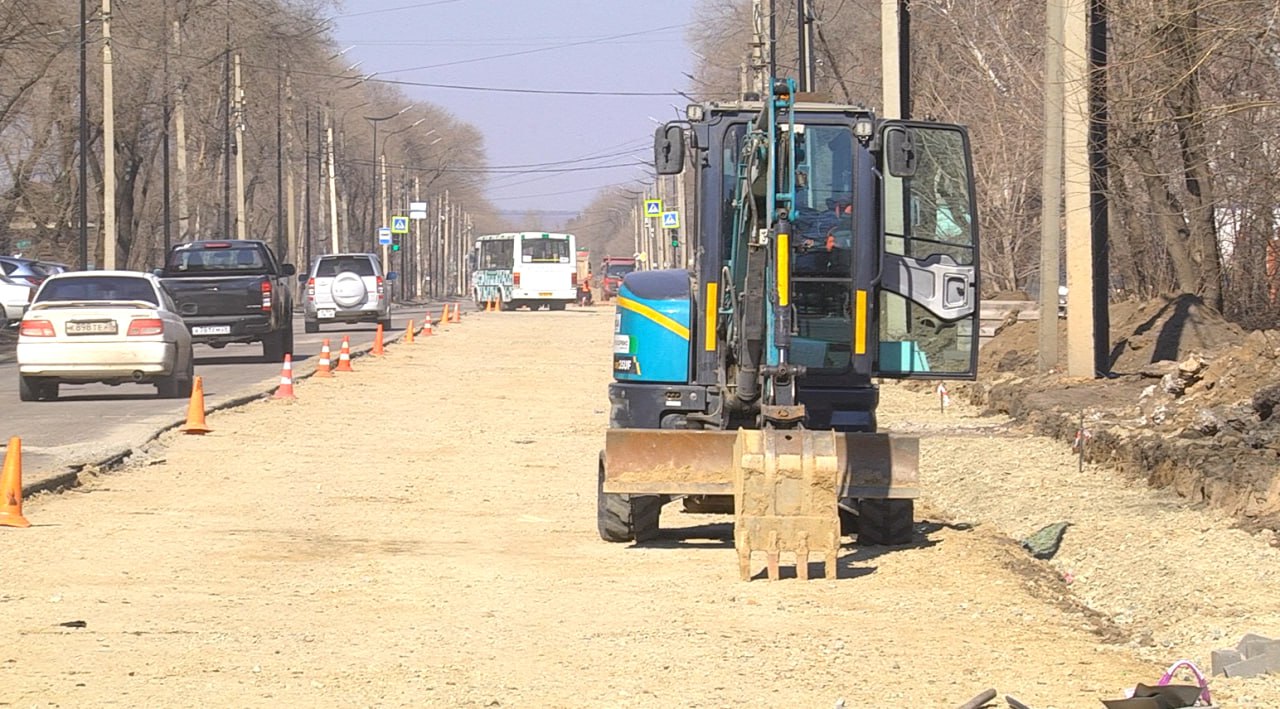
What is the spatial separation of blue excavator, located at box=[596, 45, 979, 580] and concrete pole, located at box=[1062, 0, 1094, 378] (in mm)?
9771

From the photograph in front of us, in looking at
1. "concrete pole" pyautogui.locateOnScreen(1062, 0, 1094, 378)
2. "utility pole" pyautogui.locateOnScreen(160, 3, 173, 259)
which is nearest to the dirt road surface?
"concrete pole" pyautogui.locateOnScreen(1062, 0, 1094, 378)

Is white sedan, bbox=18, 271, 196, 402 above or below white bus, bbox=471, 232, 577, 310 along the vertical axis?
below

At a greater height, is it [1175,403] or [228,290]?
[228,290]

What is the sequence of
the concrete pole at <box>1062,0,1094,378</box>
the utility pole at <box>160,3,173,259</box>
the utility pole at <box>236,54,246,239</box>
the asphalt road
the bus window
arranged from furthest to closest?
the bus window
the utility pole at <box>236,54,246,239</box>
the utility pole at <box>160,3,173,259</box>
the concrete pole at <box>1062,0,1094,378</box>
the asphalt road

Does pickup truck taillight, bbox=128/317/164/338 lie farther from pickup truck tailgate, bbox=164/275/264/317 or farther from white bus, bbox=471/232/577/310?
white bus, bbox=471/232/577/310

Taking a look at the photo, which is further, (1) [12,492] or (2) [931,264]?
(1) [12,492]

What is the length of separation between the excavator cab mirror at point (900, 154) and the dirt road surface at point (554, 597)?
232 cm

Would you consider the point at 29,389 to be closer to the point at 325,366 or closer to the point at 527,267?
the point at 325,366

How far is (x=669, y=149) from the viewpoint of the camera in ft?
37.7

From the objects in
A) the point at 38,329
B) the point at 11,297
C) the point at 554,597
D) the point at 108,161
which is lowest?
the point at 554,597

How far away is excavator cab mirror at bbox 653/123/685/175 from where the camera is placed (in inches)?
453

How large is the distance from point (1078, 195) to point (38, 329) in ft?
42.0

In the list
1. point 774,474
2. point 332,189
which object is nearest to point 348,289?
point 774,474

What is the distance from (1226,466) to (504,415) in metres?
12.1
